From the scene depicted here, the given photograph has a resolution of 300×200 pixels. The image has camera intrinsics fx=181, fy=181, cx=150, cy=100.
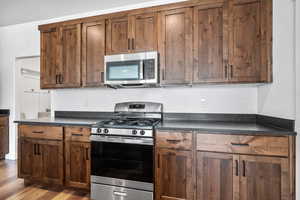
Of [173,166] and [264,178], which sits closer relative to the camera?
[264,178]

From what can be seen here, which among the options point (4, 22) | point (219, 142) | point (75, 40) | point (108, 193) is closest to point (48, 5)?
point (75, 40)

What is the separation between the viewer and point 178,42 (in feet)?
7.48

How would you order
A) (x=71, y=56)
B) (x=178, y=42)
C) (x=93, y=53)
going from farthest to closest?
(x=71, y=56)
(x=93, y=53)
(x=178, y=42)

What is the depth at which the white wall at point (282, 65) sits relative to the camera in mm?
1616

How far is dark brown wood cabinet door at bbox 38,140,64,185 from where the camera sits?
2416mm

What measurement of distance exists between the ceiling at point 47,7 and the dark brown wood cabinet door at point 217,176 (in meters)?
2.44

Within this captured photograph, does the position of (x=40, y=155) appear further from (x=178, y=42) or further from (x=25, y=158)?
(x=178, y=42)

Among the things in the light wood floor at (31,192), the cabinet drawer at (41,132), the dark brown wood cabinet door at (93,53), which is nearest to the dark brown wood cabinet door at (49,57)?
the dark brown wood cabinet door at (93,53)

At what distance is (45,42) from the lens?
2887 millimetres

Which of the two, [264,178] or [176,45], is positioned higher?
[176,45]

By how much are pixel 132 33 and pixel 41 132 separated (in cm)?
186

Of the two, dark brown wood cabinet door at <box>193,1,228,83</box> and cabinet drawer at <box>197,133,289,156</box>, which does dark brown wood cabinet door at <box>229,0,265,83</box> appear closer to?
dark brown wood cabinet door at <box>193,1,228,83</box>

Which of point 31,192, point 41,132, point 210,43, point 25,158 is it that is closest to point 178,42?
point 210,43

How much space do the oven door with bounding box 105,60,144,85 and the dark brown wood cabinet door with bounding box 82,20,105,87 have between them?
0.17 m
